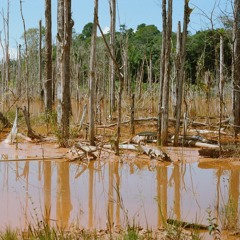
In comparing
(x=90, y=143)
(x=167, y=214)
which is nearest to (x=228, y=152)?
(x=90, y=143)

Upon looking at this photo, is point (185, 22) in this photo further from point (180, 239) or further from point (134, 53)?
point (134, 53)

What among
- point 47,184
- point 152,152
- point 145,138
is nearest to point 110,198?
point 47,184

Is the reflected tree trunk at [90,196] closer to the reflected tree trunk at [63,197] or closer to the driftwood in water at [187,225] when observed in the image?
the reflected tree trunk at [63,197]

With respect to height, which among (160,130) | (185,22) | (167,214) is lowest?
(167,214)

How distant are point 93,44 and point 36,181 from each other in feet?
10.7

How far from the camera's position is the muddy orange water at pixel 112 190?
498 centimetres

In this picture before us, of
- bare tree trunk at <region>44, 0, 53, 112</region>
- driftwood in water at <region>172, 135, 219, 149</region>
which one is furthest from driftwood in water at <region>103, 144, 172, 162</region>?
bare tree trunk at <region>44, 0, 53, 112</region>

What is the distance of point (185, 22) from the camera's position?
9.48 m

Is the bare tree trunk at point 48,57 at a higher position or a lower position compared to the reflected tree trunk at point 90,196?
higher

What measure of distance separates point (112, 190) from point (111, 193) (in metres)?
0.21

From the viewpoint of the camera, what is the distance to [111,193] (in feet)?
20.3

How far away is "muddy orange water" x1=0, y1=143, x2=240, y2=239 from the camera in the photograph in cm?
498

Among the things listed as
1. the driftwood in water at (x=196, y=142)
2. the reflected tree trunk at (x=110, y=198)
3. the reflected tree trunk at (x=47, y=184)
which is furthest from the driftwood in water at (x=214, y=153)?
the reflected tree trunk at (x=47, y=184)

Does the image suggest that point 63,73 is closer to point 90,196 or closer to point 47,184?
point 47,184
